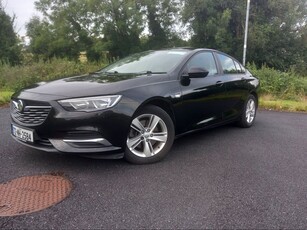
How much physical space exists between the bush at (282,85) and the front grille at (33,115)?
9247 mm

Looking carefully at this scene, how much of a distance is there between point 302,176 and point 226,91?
190cm

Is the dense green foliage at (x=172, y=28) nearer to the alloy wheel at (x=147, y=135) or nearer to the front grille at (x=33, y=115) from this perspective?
the alloy wheel at (x=147, y=135)

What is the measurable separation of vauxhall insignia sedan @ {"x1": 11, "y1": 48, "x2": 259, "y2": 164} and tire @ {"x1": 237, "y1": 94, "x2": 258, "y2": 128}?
3.46 feet

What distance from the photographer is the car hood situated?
3420mm

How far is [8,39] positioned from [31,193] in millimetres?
29797

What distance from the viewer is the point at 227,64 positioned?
18.2 feet

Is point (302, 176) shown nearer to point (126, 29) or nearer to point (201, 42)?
point (201, 42)

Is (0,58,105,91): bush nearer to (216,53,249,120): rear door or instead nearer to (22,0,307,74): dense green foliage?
(216,53,249,120): rear door

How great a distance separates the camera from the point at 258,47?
27.7 metres

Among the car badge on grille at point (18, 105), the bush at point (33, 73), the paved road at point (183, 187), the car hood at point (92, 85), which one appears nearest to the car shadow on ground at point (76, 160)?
the paved road at point (183, 187)

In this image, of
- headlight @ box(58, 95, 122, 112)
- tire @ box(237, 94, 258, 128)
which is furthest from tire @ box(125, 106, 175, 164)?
tire @ box(237, 94, 258, 128)

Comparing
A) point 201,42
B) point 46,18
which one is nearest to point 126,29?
point 201,42

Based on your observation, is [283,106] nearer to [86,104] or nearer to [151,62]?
[151,62]

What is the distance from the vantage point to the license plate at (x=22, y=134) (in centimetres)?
347
